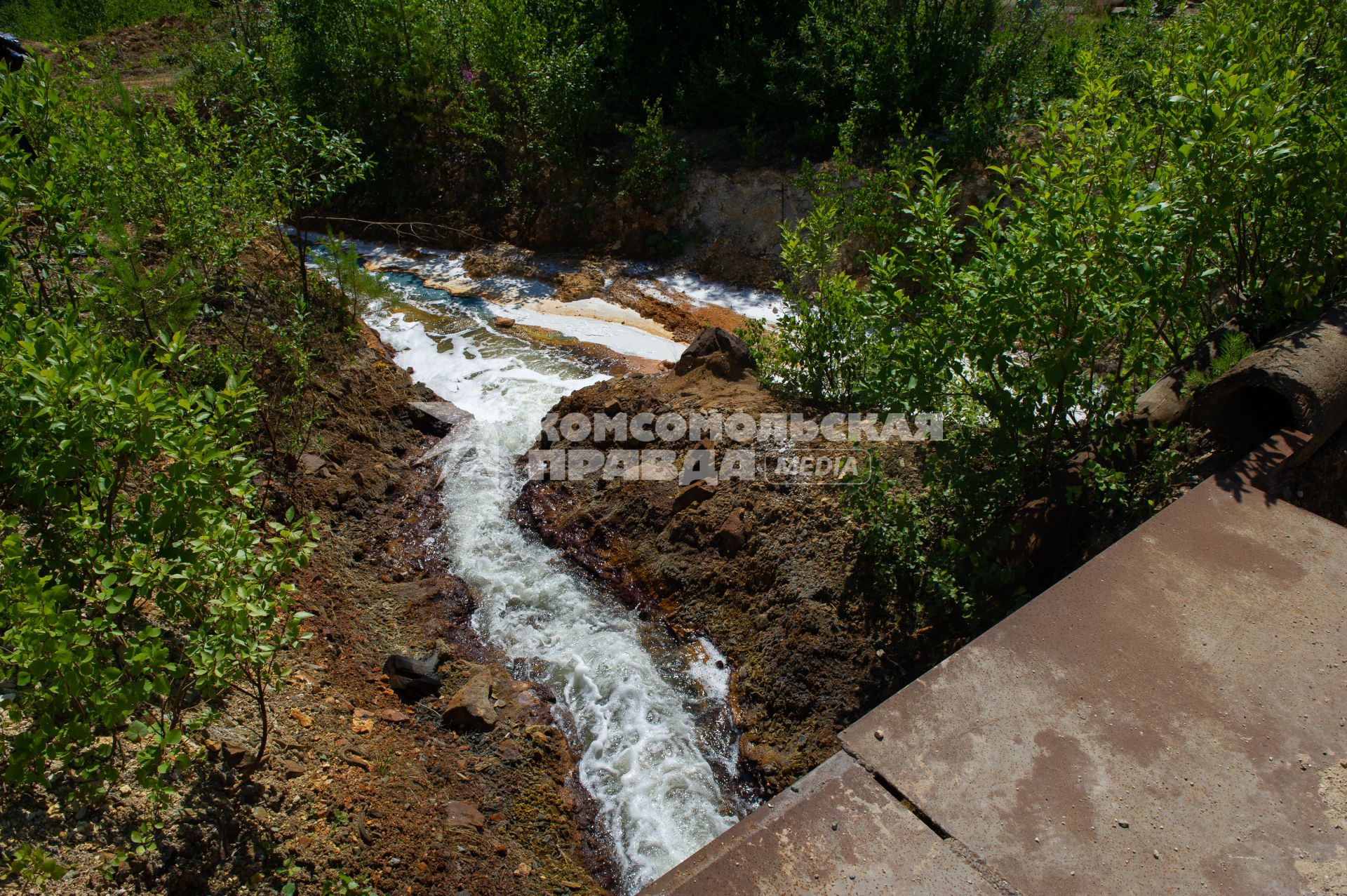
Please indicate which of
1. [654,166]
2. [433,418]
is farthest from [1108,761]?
[654,166]

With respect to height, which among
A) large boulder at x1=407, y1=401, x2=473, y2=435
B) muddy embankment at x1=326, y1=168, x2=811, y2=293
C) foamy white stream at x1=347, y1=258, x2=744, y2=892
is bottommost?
foamy white stream at x1=347, y1=258, x2=744, y2=892

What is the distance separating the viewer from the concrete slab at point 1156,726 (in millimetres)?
2564

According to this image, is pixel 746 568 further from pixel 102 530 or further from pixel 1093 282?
pixel 102 530

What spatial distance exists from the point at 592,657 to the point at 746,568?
109 centimetres

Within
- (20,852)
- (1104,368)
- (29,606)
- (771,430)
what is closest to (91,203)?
(29,606)

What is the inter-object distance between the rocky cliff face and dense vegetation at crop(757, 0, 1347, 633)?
15.3 inches

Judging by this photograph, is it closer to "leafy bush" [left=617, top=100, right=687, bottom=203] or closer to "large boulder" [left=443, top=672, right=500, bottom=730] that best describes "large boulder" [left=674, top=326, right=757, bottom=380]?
"large boulder" [left=443, top=672, right=500, bottom=730]

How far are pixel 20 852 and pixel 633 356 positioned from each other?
265 inches

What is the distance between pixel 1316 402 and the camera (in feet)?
12.5

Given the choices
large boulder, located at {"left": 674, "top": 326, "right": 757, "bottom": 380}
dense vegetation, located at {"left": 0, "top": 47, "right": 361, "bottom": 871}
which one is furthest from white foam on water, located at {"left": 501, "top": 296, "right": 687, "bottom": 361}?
dense vegetation, located at {"left": 0, "top": 47, "right": 361, "bottom": 871}

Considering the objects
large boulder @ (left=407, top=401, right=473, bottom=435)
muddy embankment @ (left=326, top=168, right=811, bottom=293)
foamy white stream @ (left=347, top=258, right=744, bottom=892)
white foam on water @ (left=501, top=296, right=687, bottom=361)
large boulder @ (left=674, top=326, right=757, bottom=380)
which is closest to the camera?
foamy white stream @ (left=347, top=258, right=744, bottom=892)

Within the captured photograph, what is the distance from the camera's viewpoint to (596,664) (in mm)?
5164

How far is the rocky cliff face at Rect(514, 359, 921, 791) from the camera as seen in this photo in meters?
4.51

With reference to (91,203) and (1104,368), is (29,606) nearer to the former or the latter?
(91,203)
